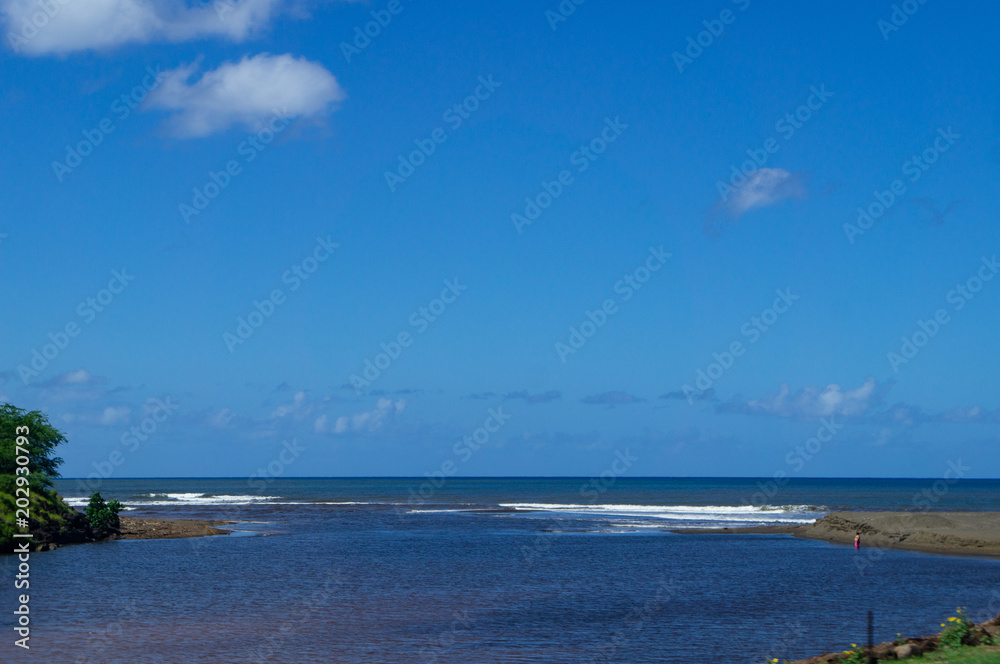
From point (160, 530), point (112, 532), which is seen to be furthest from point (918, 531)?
point (112, 532)

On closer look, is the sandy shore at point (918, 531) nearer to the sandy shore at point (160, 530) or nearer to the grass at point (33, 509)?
the sandy shore at point (160, 530)

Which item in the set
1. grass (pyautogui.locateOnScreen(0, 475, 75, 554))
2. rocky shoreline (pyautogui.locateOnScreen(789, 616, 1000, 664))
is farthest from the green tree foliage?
rocky shoreline (pyautogui.locateOnScreen(789, 616, 1000, 664))

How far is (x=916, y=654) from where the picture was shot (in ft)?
57.1

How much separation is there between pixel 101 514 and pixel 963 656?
48458 mm

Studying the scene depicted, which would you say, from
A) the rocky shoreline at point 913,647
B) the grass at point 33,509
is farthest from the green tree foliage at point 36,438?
the rocky shoreline at point 913,647

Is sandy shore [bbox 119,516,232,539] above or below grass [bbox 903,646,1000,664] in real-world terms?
below

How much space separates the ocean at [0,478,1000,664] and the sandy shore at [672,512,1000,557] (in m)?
2.80

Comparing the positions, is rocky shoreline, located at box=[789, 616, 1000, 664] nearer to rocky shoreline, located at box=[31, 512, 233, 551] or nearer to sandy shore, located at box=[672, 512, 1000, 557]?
sandy shore, located at box=[672, 512, 1000, 557]

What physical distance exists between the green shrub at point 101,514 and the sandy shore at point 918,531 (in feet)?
144

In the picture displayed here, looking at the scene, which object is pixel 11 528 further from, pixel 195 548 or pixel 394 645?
pixel 394 645

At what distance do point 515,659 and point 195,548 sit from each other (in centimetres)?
3159

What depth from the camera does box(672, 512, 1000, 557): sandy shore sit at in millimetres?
46469

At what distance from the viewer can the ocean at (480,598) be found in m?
22.1

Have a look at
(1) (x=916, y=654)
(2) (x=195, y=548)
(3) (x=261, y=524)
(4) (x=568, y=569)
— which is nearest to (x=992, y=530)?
(4) (x=568, y=569)
